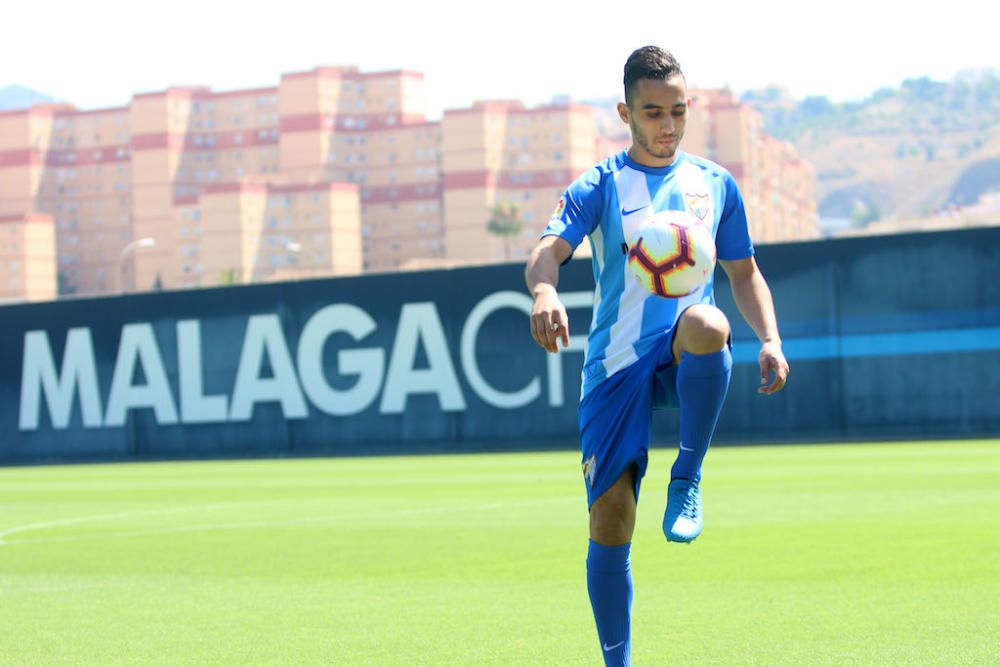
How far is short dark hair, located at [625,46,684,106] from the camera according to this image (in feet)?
18.6

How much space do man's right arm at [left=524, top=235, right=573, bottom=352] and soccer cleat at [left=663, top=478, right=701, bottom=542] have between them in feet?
2.40

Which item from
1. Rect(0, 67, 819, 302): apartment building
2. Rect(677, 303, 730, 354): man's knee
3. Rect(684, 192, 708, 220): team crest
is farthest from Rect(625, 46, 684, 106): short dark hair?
Rect(0, 67, 819, 302): apartment building

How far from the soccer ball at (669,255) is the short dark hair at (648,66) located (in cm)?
46

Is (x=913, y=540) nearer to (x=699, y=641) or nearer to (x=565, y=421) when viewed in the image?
(x=699, y=641)

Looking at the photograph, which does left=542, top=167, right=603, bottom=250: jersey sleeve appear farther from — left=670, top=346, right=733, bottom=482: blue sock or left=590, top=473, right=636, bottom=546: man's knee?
left=590, top=473, right=636, bottom=546: man's knee

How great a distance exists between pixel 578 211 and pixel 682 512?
1090 millimetres

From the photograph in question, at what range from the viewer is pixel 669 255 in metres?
5.60

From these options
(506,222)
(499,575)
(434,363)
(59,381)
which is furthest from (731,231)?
(506,222)

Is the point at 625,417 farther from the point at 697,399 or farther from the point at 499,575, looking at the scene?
the point at 499,575

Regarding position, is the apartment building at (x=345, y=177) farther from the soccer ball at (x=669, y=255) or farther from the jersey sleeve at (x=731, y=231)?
the soccer ball at (x=669, y=255)

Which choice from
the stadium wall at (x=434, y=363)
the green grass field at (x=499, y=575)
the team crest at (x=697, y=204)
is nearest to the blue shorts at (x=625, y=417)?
the team crest at (x=697, y=204)

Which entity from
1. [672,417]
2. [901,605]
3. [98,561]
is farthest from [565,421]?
[901,605]

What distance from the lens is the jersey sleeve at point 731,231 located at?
19.8 feet

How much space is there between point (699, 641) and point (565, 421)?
19.0 meters
